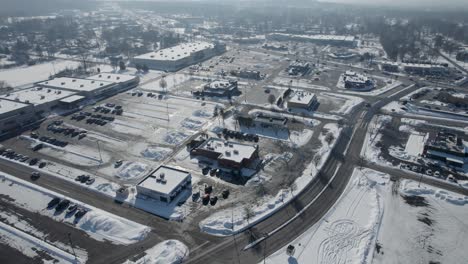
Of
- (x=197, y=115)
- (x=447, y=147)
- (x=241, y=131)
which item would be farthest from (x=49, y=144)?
(x=447, y=147)

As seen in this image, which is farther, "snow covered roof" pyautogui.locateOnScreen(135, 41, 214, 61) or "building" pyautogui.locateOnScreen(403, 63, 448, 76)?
"snow covered roof" pyautogui.locateOnScreen(135, 41, 214, 61)

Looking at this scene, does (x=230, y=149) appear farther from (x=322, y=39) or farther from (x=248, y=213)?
(x=322, y=39)

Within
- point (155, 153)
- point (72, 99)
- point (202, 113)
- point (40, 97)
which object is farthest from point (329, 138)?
point (40, 97)

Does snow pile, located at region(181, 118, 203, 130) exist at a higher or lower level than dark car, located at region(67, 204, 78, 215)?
higher

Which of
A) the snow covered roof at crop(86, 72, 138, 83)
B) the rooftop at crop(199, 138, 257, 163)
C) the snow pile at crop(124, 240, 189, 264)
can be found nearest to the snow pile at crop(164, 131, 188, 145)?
the rooftop at crop(199, 138, 257, 163)

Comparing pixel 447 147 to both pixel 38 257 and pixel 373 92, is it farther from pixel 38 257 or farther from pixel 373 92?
pixel 38 257

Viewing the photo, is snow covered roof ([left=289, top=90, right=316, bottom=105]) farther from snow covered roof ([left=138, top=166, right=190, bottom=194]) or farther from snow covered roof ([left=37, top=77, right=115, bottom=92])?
snow covered roof ([left=37, top=77, right=115, bottom=92])
